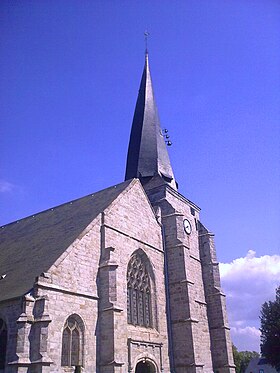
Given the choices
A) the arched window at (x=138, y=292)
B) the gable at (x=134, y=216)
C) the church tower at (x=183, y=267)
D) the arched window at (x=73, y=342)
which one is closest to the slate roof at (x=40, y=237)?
the gable at (x=134, y=216)

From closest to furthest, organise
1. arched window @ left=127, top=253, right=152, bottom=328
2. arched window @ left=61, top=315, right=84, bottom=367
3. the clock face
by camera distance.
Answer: arched window @ left=61, top=315, right=84, bottom=367 → arched window @ left=127, top=253, right=152, bottom=328 → the clock face

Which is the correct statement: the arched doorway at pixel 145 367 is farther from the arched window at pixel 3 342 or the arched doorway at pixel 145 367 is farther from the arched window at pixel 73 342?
Result: the arched window at pixel 3 342

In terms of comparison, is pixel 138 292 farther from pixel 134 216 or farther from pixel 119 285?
pixel 134 216

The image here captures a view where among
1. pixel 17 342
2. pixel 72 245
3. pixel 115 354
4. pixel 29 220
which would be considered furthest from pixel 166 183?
pixel 17 342

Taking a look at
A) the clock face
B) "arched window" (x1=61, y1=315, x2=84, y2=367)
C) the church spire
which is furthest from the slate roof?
the clock face

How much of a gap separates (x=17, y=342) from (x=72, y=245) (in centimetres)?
403

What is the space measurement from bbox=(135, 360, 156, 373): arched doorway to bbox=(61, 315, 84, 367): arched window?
4.29 metres

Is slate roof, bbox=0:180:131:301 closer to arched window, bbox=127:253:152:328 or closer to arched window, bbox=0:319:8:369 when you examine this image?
arched window, bbox=0:319:8:369

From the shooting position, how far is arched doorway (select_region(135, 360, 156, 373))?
1655 centimetres

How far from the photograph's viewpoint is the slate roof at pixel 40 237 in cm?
1378

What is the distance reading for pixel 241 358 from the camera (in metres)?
53.8

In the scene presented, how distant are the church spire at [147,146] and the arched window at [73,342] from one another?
1248 cm

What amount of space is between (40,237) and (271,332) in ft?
56.8

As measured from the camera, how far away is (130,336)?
15.6 metres
